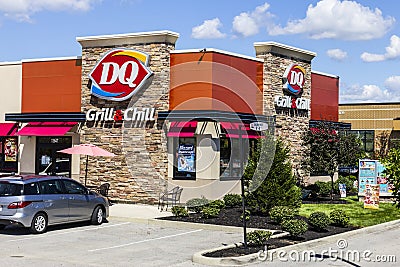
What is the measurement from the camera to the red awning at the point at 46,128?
28.0 metres

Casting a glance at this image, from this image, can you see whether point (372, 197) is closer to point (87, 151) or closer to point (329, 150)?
point (329, 150)

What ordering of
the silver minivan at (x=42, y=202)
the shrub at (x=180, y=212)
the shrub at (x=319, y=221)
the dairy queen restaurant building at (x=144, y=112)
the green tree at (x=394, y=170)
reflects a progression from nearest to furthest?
the green tree at (x=394, y=170)
the silver minivan at (x=42, y=202)
the shrub at (x=319, y=221)
the shrub at (x=180, y=212)
the dairy queen restaurant building at (x=144, y=112)

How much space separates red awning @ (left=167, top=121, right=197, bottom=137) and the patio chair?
2.09 metres

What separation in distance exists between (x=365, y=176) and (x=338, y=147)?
176 cm

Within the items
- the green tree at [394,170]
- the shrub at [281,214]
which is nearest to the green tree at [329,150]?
the shrub at [281,214]

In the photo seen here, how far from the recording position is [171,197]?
85.5 ft

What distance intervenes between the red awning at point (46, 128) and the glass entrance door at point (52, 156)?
0.81m

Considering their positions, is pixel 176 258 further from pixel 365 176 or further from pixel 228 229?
pixel 365 176

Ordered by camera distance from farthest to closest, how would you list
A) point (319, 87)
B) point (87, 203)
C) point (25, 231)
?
point (319, 87) < point (87, 203) < point (25, 231)

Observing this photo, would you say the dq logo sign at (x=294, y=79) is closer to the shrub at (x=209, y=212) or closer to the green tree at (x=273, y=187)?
the green tree at (x=273, y=187)

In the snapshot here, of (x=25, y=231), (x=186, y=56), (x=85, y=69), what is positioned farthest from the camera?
(x=85, y=69)

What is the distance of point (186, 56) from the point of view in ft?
86.1

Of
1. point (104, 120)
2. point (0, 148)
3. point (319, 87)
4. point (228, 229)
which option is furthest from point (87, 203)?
point (319, 87)

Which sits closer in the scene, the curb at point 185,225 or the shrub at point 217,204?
the curb at point 185,225
